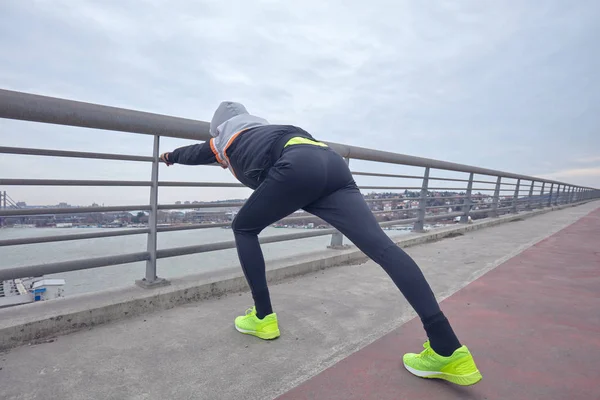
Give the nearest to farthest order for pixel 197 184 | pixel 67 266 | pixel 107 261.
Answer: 1. pixel 67 266
2. pixel 107 261
3. pixel 197 184

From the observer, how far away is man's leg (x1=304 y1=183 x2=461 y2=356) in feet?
5.52

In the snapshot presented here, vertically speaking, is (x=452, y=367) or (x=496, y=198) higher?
(x=496, y=198)

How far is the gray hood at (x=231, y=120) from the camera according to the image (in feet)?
6.50

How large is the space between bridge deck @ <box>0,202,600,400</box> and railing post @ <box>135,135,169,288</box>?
28 cm

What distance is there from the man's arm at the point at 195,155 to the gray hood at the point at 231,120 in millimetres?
97

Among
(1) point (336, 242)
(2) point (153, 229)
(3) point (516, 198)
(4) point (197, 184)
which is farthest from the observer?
(3) point (516, 198)

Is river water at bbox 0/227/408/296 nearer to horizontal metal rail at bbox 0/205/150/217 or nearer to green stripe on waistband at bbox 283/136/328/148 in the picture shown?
horizontal metal rail at bbox 0/205/150/217

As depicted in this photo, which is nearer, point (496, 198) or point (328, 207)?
point (328, 207)

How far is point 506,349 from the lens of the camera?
2.05 meters

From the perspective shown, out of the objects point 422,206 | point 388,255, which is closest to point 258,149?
point 388,255

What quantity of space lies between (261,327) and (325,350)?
14.7 inches

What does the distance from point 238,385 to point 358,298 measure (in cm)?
142

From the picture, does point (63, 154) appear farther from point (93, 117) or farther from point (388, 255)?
point (388, 255)

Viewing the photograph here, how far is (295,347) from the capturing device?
2061 millimetres
